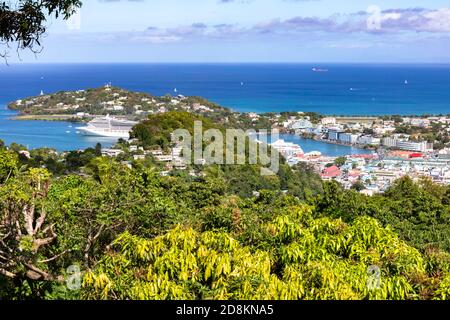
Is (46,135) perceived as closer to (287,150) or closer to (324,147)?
(287,150)

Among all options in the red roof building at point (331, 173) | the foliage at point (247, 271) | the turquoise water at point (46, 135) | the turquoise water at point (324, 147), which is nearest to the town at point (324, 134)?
the red roof building at point (331, 173)

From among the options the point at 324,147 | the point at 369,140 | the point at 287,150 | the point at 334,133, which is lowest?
the point at 324,147

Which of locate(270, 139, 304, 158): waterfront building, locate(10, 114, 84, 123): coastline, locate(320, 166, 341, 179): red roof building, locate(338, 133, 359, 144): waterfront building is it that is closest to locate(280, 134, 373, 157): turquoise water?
locate(338, 133, 359, 144): waterfront building

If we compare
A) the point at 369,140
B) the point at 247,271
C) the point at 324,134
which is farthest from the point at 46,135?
the point at 247,271

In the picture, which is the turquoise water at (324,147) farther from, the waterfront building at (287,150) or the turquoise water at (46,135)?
the turquoise water at (46,135)

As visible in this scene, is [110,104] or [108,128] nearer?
[108,128]

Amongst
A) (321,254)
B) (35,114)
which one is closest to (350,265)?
(321,254)

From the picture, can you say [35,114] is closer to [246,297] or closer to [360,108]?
[360,108]

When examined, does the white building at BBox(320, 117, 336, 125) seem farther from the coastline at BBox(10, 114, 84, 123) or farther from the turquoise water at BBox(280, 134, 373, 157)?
the coastline at BBox(10, 114, 84, 123)

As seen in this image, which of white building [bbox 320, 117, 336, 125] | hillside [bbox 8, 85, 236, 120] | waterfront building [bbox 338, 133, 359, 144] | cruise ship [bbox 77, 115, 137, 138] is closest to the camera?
waterfront building [bbox 338, 133, 359, 144]
